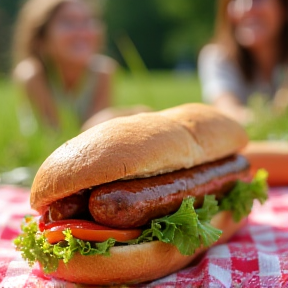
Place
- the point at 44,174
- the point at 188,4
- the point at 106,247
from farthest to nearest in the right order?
the point at 188,4, the point at 44,174, the point at 106,247

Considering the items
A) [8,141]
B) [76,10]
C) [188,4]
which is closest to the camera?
[8,141]

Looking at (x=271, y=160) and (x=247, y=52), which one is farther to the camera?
(x=247, y=52)

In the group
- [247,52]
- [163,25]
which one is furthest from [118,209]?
[163,25]

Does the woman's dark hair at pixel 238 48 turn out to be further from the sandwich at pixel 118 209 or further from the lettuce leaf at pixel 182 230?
the lettuce leaf at pixel 182 230

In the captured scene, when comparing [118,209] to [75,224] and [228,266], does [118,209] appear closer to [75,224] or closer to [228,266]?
[75,224]

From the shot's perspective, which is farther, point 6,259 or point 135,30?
point 135,30

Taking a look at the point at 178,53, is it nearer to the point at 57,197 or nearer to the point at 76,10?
the point at 76,10

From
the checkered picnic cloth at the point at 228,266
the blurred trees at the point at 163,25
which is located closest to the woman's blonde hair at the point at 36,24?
the checkered picnic cloth at the point at 228,266

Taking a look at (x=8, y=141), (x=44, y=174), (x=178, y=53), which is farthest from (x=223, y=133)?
(x=178, y=53)
